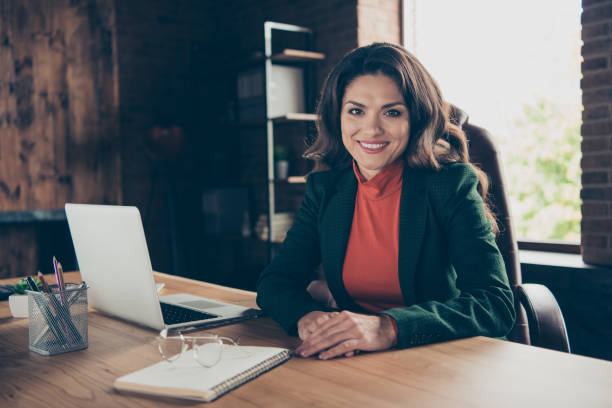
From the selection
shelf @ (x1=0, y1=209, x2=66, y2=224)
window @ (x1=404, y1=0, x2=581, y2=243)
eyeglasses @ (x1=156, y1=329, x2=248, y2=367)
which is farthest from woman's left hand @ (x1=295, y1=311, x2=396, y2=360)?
shelf @ (x1=0, y1=209, x2=66, y2=224)

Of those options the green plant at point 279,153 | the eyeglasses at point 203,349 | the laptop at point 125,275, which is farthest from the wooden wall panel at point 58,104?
the eyeglasses at point 203,349

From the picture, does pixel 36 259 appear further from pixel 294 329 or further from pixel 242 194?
pixel 294 329

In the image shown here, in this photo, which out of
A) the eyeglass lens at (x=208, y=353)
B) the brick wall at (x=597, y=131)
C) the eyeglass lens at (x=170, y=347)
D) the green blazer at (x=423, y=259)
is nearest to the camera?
the eyeglass lens at (x=208, y=353)

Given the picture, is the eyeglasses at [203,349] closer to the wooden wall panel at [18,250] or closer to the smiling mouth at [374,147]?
the smiling mouth at [374,147]

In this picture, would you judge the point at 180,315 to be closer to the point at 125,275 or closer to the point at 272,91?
the point at 125,275

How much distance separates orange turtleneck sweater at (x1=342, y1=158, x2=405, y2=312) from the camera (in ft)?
4.85

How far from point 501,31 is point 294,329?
278cm

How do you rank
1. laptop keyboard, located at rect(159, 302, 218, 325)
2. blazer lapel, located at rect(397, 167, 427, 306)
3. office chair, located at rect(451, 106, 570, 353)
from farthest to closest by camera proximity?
office chair, located at rect(451, 106, 570, 353) < blazer lapel, located at rect(397, 167, 427, 306) < laptop keyboard, located at rect(159, 302, 218, 325)

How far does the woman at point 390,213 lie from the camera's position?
4.30ft

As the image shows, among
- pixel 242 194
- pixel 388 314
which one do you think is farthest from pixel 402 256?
pixel 242 194

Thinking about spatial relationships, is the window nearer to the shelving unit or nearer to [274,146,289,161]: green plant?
the shelving unit

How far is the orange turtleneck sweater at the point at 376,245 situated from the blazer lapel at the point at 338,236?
0.06ft

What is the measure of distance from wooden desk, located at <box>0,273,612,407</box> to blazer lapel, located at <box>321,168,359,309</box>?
0.40 m

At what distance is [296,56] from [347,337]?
9.77 feet
